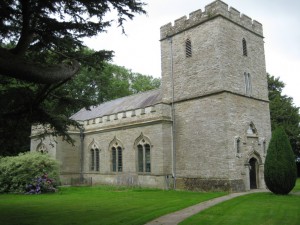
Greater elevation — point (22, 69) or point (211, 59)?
point (211, 59)

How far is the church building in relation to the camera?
19.9m

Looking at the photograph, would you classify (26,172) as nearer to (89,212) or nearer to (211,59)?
(89,212)

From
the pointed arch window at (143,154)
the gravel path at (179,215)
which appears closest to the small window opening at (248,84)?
the pointed arch window at (143,154)

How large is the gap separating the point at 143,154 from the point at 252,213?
39.3 feet

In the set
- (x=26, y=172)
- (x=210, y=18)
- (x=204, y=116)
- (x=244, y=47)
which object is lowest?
(x=26, y=172)

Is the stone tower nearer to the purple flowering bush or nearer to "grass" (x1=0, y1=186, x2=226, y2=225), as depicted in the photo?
"grass" (x1=0, y1=186, x2=226, y2=225)

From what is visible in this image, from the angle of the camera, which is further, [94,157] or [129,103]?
[129,103]

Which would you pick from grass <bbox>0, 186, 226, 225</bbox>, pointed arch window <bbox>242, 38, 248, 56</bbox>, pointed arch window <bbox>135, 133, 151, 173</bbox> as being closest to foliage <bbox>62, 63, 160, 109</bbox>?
pointed arch window <bbox>135, 133, 151, 173</bbox>

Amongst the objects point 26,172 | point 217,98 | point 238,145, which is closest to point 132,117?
point 217,98

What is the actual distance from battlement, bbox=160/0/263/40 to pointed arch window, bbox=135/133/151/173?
7668 millimetres

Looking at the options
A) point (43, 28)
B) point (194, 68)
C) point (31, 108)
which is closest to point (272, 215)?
point (31, 108)

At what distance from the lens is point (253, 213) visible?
1175cm

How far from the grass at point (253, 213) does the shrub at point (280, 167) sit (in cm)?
166

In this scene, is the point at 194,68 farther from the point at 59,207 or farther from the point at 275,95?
the point at 275,95
